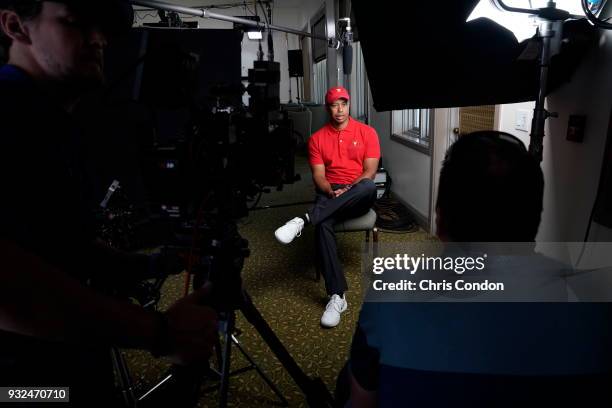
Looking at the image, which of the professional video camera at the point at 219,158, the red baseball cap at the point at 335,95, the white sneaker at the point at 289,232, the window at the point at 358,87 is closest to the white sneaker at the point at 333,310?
the white sneaker at the point at 289,232

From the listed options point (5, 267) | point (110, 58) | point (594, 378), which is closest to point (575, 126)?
point (594, 378)

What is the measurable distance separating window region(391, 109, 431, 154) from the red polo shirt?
2.73 feet

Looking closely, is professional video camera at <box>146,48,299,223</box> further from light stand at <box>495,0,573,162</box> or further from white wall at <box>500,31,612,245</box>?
white wall at <box>500,31,612,245</box>

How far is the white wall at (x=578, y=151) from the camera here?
1.48m

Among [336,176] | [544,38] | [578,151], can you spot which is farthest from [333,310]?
[544,38]

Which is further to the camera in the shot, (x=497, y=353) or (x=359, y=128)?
(x=359, y=128)

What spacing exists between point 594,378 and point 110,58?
314 centimetres

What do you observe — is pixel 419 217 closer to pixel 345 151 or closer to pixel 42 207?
pixel 345 151

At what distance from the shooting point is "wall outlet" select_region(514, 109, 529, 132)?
199 centimetres

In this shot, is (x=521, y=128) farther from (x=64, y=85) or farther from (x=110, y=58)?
(x=110, y=58)

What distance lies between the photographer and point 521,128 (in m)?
2.04

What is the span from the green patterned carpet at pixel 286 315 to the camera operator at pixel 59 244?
39.1 inches

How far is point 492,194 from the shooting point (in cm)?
68

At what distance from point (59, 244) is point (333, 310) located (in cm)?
165
